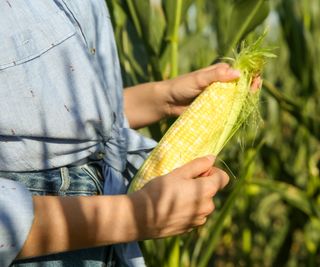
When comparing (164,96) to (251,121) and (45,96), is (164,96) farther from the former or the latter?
(45,96)

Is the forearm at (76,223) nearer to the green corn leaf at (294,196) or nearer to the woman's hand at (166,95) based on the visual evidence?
the woman's hand at (166,95)

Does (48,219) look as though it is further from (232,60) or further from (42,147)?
A: (232,60)

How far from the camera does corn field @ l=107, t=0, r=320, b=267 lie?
1.25 m

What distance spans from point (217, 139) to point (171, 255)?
0.35 metres

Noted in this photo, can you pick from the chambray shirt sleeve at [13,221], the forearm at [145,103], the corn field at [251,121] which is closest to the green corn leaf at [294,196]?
the corn field at [251,121]

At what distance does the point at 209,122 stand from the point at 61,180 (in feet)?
0.68

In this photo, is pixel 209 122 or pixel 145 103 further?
pixel 145 103

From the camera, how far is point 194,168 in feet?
2.65

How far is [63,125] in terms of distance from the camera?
0.83 meters

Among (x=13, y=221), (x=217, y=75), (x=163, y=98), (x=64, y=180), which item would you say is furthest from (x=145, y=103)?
(x=13, y=221)

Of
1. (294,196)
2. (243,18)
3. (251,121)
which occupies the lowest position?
(294,196)

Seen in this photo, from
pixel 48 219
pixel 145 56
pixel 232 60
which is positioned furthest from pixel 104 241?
pixel 145 56

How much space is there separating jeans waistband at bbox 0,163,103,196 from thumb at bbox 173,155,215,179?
13cm

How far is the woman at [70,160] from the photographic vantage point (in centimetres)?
75
